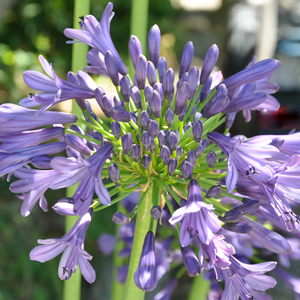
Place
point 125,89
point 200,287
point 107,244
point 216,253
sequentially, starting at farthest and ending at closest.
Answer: point 107,244 < point 200,287 < point 125,89 < point 216,253

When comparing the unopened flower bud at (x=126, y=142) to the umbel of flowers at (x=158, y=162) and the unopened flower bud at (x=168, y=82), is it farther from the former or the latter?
the unopened flower bud at (x=168, y=82)

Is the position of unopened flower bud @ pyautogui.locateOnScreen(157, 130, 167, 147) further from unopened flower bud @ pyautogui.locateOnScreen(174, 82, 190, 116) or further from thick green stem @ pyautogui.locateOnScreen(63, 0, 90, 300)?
thick green stem @ pyautogui.locateOnScreen(63, 0, 90, 300)

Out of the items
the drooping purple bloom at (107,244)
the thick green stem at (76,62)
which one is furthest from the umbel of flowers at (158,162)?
the drooping purple bloom at (107,244)

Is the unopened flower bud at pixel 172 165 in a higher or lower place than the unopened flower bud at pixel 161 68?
lower

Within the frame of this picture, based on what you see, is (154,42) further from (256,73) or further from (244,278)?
(244,278)

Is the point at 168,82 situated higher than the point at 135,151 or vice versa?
the point at 168,82

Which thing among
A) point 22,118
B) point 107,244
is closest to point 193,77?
point 22,118

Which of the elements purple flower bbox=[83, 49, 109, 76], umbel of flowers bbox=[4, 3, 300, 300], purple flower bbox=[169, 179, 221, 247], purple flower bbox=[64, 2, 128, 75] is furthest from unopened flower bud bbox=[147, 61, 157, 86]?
purple flower bbox=[169, 179, 221, 247]
